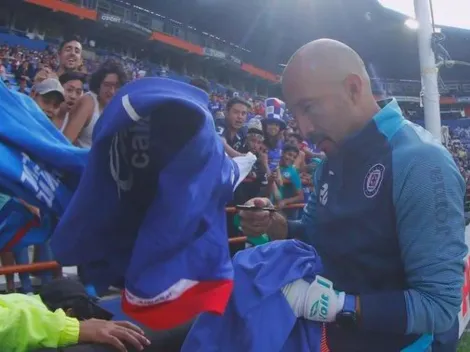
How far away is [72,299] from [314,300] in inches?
37.1

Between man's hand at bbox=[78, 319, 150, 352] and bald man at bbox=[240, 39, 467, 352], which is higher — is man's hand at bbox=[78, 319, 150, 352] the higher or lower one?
the lower one

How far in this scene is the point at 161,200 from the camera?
919mm

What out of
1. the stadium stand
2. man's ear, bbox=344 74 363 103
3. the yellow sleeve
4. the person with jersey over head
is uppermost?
the stadium stand

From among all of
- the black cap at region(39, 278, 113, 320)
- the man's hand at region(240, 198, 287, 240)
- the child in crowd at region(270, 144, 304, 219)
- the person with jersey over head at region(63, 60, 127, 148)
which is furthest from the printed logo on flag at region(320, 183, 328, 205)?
the child in crowd at region(270, 144, 304, 219)

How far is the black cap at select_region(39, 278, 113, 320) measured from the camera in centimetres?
176

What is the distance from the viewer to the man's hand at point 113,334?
153cm

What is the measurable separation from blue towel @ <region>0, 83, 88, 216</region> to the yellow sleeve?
0.38 metres

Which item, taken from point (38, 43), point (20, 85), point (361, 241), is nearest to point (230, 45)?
point (38, 43)

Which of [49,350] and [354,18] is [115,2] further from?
[49,350]

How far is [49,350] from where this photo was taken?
138 centimetres

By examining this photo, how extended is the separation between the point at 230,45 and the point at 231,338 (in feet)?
115

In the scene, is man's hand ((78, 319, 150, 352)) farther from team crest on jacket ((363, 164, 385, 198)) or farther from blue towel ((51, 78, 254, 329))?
team crest on jacket ((363, 164, 385, 198))

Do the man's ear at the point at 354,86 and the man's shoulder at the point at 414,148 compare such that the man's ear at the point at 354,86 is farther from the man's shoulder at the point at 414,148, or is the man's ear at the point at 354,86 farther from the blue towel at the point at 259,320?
the blue towel at the point at 259,320

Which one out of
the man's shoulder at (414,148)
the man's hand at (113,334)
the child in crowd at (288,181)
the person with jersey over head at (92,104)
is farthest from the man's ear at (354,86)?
the child in crowd at (288,181)
